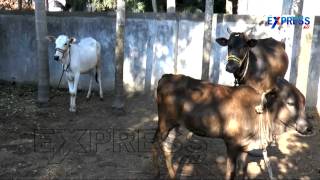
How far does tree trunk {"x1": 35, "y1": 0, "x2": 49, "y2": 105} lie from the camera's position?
10172mm

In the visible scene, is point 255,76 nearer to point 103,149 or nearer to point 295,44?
point 295,44

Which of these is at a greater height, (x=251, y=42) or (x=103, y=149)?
(x=251, y=42)

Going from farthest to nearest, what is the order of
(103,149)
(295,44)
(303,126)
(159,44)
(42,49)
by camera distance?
(159,44) < (295,44) < (42,49) < (103,149) < (303,126)

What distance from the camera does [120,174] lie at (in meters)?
6.93

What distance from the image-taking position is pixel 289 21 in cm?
1073

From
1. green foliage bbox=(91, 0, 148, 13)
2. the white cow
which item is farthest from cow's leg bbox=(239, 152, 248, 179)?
green foliage bbox=(91, 0, 148, 13)

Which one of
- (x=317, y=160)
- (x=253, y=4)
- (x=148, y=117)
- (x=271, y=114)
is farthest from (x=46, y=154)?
(x=253, y=4)

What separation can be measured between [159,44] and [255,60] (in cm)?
377

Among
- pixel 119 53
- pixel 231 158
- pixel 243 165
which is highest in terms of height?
pixel 119 53

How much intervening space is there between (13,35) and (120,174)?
7568mm

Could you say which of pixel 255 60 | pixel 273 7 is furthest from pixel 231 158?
pixel 273 7

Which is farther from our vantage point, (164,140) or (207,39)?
(207,39)

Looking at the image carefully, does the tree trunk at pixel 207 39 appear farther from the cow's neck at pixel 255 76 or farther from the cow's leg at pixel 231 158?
the cow's leg at pixel 231 158

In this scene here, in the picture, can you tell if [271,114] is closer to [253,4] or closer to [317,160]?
[317,160]
